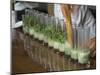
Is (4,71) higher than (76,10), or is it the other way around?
(76,10)

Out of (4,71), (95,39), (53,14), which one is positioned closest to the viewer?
(4,71)

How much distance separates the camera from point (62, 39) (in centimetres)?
192

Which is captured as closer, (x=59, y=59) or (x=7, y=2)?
(x=7, y=2)

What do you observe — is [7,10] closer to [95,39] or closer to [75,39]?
[75,39]

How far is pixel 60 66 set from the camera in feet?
6.27

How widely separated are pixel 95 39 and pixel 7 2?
39.1 inches

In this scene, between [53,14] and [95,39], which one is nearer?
[53,14]

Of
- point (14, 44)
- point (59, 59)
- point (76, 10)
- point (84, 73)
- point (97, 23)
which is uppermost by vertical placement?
point (76, 10)

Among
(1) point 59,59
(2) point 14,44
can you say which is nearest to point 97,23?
(1) point 59,59

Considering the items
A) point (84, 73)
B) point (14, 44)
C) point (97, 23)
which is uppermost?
point (97, 23)

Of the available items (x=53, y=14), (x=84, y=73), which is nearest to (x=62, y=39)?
(x=53, y=14)

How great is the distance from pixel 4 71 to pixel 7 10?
→ 564mm

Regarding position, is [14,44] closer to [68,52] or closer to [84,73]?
[68,52]

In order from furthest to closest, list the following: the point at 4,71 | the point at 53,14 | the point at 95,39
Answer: the point at 95,39, the point at 53,14, the point at 4,71
